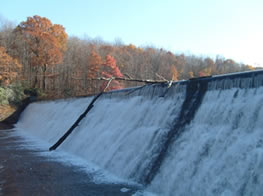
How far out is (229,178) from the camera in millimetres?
4242

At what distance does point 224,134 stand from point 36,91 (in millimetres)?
26026

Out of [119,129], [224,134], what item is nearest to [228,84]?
[224,134]

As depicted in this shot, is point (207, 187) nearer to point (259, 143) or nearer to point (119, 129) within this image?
point (259, 143)

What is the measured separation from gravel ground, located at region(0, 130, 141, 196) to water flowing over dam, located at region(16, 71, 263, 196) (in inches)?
29.5

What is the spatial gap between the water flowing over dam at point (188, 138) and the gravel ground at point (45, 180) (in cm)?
75

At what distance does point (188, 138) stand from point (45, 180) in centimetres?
374

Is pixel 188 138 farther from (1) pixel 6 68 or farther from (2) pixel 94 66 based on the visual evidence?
(2) pixel 94 66

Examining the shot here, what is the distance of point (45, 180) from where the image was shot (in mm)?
6555

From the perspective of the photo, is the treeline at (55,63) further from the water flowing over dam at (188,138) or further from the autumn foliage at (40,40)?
the water flowing over dam at (188,138)

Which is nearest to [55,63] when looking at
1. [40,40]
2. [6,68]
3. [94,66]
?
[40,40]

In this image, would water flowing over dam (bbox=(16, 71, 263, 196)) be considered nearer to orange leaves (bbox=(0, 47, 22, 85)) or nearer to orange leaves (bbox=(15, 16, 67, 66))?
orange leaves (bbox=(0, 47, 22, 85))

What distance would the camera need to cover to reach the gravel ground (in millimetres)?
5594

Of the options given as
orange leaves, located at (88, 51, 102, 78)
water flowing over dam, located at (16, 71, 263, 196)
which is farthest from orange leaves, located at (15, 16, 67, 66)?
water flowing over dam, located at (16, 71, 263, 196)

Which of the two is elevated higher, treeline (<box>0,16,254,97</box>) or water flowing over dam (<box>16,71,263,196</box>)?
treeline (<box>0,16,254,97</box>)
